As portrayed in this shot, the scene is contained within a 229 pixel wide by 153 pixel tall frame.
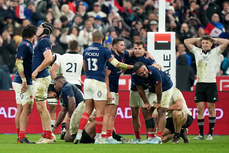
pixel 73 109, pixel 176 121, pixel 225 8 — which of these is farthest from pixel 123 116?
pixel 225 8

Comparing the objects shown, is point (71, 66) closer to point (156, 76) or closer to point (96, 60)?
point (96, 60)

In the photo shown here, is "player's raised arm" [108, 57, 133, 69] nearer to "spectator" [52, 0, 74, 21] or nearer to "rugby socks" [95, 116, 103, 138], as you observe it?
"rugby socks" [95, 116, 103, 138]

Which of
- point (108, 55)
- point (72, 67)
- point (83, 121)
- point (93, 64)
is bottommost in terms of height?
point (83, 121)

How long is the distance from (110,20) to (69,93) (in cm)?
1004

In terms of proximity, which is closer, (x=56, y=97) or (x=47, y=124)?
(x=47, y=124)

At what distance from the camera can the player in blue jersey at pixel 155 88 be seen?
12407 millimetres

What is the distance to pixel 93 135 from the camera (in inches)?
518

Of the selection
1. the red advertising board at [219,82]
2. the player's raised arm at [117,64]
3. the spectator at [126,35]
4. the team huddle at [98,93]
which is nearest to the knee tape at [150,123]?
the team huddle at [98,93]

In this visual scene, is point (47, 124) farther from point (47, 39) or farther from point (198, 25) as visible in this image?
point (198, 25)

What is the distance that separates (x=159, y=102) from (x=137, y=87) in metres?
0.60

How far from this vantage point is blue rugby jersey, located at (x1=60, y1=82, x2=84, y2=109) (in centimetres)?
1401

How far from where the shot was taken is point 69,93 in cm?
1400

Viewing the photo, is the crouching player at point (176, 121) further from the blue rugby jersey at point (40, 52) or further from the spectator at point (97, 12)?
the spectator at point (97, 12)

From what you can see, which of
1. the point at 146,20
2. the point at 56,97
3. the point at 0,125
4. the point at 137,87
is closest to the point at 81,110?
the point at 137,87
